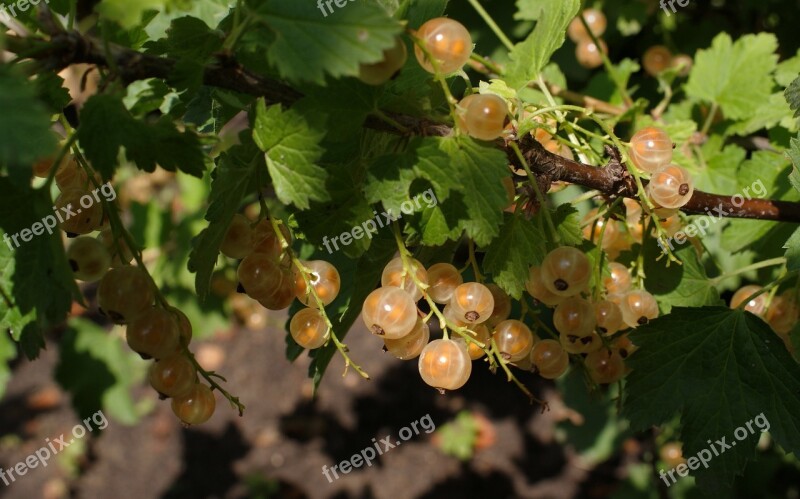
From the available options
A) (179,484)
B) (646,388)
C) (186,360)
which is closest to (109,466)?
(179,484)

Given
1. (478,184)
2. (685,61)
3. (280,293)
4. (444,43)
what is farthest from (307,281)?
(685,61)

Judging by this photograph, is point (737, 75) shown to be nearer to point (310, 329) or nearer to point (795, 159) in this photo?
point (795, 159)

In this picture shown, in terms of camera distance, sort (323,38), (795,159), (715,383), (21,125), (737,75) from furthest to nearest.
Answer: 1. (737,75)
2. (715,383)
3. (795,159)
4. (323,38)
5. (21,125)

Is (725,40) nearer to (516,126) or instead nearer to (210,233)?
(516,126)

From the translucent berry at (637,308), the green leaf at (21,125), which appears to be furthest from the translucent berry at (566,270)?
the green leaf at (21,125)

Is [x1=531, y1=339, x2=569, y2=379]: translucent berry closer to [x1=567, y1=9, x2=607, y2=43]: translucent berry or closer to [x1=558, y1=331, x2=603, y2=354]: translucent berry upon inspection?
[x1=558, y1=331, x2=603, y2=354]: translucent berry

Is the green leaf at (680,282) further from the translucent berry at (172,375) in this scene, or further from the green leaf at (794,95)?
the translucent berry at (172,375)
